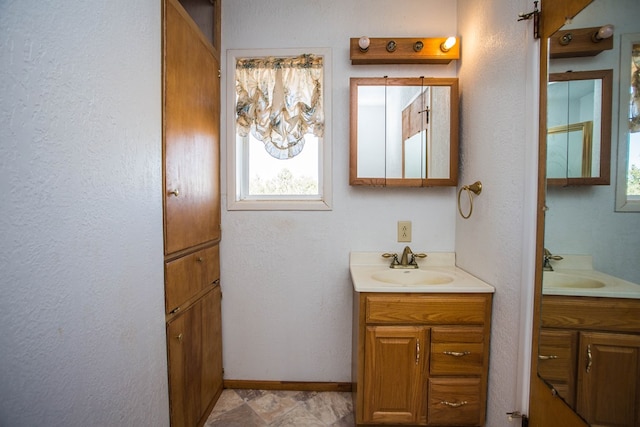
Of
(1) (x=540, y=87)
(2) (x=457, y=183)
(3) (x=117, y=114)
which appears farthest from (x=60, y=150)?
(2) (x=457, y=183)

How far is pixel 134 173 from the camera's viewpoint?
94cm

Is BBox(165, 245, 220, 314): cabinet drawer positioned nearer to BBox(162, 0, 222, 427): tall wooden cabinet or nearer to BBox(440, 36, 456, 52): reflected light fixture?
BBox(162, 0, 222, 427): tall wooden cabinet

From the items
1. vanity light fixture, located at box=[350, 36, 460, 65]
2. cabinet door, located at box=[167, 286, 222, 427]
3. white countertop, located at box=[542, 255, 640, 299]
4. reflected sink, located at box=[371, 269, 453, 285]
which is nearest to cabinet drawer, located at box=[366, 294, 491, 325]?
reflected sink, located at box=[371, 269, 453, 285]

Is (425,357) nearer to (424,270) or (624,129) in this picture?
(424,270)

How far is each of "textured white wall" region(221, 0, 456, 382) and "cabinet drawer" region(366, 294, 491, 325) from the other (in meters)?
0.46

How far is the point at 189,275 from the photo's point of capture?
1.34 m

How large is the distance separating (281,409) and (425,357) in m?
0.96

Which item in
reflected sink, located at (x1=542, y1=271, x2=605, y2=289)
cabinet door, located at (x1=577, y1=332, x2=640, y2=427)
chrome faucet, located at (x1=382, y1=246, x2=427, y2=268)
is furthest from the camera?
chrome faucet, located at (x1=382, y1=246, x2=427, y2=268)

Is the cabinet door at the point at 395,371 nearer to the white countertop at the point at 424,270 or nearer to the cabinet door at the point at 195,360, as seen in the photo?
the white countertop at the point at 424,270

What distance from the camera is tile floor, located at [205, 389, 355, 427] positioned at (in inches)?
60.7

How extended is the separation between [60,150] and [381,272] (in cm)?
154

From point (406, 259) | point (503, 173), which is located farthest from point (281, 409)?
point (503, 173)

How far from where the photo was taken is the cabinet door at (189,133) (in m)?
1.14

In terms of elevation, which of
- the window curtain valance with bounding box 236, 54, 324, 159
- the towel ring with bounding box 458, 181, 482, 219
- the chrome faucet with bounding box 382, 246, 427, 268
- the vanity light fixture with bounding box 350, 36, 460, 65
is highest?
the vanity light fixture with bounding box 350, 36, 460, 65
